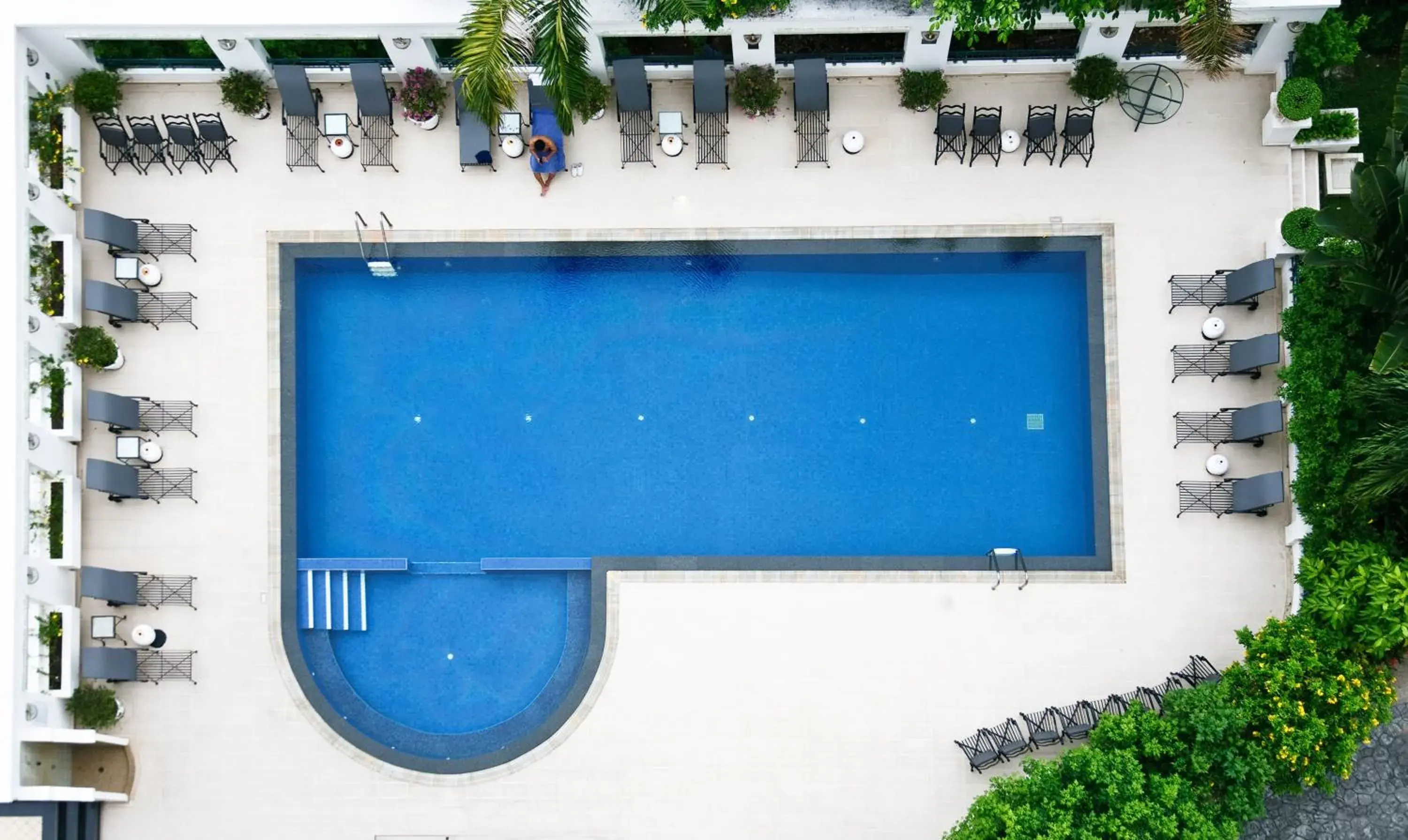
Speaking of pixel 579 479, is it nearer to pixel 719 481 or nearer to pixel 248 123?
pixel 719 481

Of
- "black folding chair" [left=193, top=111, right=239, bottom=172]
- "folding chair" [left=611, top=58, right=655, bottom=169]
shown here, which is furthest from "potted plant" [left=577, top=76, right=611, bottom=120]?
"black folding chair" [left=193, top=111, right=239, bottom=172]

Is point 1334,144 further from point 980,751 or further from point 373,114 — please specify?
point 373,114

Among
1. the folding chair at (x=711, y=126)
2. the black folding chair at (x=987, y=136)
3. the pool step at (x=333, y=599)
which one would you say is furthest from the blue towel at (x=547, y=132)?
the pool step at (x=333, y=599)

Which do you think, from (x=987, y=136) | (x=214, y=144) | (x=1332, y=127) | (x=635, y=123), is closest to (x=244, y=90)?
(x=214, y=144)

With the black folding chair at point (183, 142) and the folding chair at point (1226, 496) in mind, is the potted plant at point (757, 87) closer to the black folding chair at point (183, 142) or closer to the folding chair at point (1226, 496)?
the black folding chair at point (183, 142)

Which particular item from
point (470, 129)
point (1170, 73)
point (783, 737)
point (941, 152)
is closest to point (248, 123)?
point (470, 129)

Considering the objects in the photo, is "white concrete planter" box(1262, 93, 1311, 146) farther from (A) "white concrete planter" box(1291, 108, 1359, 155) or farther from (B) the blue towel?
(B) the blue towel

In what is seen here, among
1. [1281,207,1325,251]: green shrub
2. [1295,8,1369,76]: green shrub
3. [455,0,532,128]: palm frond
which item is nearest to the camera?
[455,0,532,128]: palm frond
